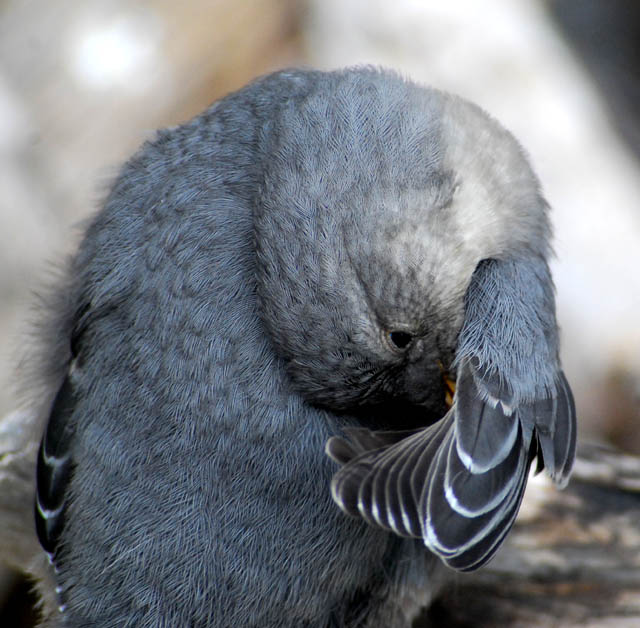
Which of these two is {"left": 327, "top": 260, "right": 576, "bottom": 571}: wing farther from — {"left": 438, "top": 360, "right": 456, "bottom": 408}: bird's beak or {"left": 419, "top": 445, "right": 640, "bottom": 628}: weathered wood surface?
{"left": 419, "top": 445, "right": 640, "bottom": 628}: weathered wood surface

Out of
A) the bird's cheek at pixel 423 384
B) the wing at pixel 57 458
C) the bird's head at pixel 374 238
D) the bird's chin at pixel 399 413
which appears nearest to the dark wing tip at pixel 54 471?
the wing at pixel 57 458

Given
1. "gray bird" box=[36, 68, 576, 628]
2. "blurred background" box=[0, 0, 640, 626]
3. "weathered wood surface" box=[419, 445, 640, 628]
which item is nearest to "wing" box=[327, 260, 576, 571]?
"gray bird" box=[36, 68, 576, 628]

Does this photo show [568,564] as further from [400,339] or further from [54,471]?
[54,471]

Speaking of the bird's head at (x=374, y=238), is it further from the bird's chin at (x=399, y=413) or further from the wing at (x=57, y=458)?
the wing at (x=57, y=458)

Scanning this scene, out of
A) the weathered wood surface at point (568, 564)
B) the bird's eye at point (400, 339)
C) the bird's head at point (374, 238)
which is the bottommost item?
the weathered wood surface at point (568, 564)

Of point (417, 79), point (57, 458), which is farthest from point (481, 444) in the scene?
point (417, 79)

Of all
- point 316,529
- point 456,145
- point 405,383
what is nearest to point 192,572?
point 316,529

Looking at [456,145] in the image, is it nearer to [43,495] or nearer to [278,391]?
[278,391]
